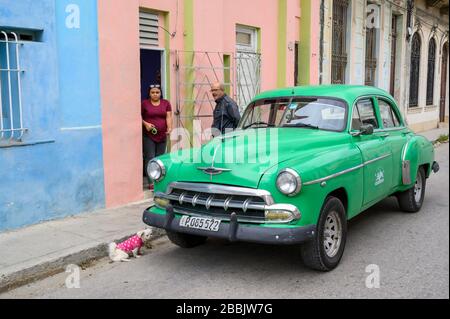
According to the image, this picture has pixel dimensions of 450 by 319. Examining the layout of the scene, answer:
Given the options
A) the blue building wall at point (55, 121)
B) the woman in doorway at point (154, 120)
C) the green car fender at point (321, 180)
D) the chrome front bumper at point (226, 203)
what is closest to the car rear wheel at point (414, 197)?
the green car fender at point (321, 180)

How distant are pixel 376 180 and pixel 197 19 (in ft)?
15.3

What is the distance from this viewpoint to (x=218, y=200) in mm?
4598

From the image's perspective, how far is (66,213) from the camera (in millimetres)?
6691

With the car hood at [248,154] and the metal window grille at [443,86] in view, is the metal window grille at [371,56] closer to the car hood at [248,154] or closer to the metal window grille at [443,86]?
the metal window grille at [443,86]

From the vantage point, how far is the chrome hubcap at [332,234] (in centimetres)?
481

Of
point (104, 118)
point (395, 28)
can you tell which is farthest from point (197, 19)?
point (395, 28)

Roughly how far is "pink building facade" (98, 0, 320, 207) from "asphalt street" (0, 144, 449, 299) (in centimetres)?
203

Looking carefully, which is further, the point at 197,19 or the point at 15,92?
the point at 197,19

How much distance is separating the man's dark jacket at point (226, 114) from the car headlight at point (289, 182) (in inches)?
125

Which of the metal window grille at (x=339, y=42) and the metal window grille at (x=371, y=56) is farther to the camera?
the metal window grille at (x=371, y=56)

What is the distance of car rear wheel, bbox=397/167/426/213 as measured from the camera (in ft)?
22.8

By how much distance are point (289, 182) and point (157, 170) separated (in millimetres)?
1465

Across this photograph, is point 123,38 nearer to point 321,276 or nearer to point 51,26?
point 51,26

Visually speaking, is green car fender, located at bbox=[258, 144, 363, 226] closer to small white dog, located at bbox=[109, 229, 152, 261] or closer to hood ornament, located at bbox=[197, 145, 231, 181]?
hood ornament, located at bbox=[197, 145, 231, 181]
